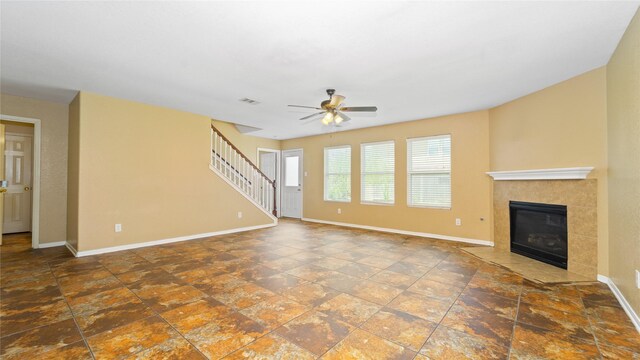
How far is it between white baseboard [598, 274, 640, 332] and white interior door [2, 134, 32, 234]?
9.60 meters

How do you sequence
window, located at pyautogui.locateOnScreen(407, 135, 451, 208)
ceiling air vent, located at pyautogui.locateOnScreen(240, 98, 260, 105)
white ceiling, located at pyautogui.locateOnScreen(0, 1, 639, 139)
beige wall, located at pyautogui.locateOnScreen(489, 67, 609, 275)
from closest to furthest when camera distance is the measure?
white ceiling, located at pyautogui.locateOnScreen(0, 1, 639, 139) → beige wall, located at pyautogui.locateOnScreen(489, 67, 609, 275) → ceiling air vent, located at pyautogui.locateOnScreen(240, 98, 260, 105) → window, located at pyautogui.locateOnScreen(407, 135, 451, 208)

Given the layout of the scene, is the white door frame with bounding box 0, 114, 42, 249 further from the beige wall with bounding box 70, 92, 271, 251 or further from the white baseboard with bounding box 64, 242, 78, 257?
the beige wall with bounding box 70, 92, 271, 251

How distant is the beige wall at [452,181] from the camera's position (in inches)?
196

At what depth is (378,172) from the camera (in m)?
6.38

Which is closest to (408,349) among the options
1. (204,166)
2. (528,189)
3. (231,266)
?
(231,266)

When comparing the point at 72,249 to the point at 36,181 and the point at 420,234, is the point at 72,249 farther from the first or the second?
the point at 420,234

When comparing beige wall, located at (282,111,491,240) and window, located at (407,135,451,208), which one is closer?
beige wall, located at (282,111,491,240)

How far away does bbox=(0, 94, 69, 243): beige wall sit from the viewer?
14.8 ft

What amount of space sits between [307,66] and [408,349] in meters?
2.89

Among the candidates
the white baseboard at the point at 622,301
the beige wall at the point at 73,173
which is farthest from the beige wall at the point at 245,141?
the white baseboard at the point at 622,301

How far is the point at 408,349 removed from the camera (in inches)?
72.4

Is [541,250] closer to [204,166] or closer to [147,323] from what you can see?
[147,323]

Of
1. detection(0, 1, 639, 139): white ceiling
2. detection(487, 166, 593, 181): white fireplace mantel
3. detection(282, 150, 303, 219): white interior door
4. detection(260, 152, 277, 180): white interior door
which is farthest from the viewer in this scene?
detection(260, 152, 277, 180): white interior door

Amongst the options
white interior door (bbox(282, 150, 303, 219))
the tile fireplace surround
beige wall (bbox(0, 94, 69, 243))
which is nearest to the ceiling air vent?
beige wall (bbox(0, 94, 69, 243))
